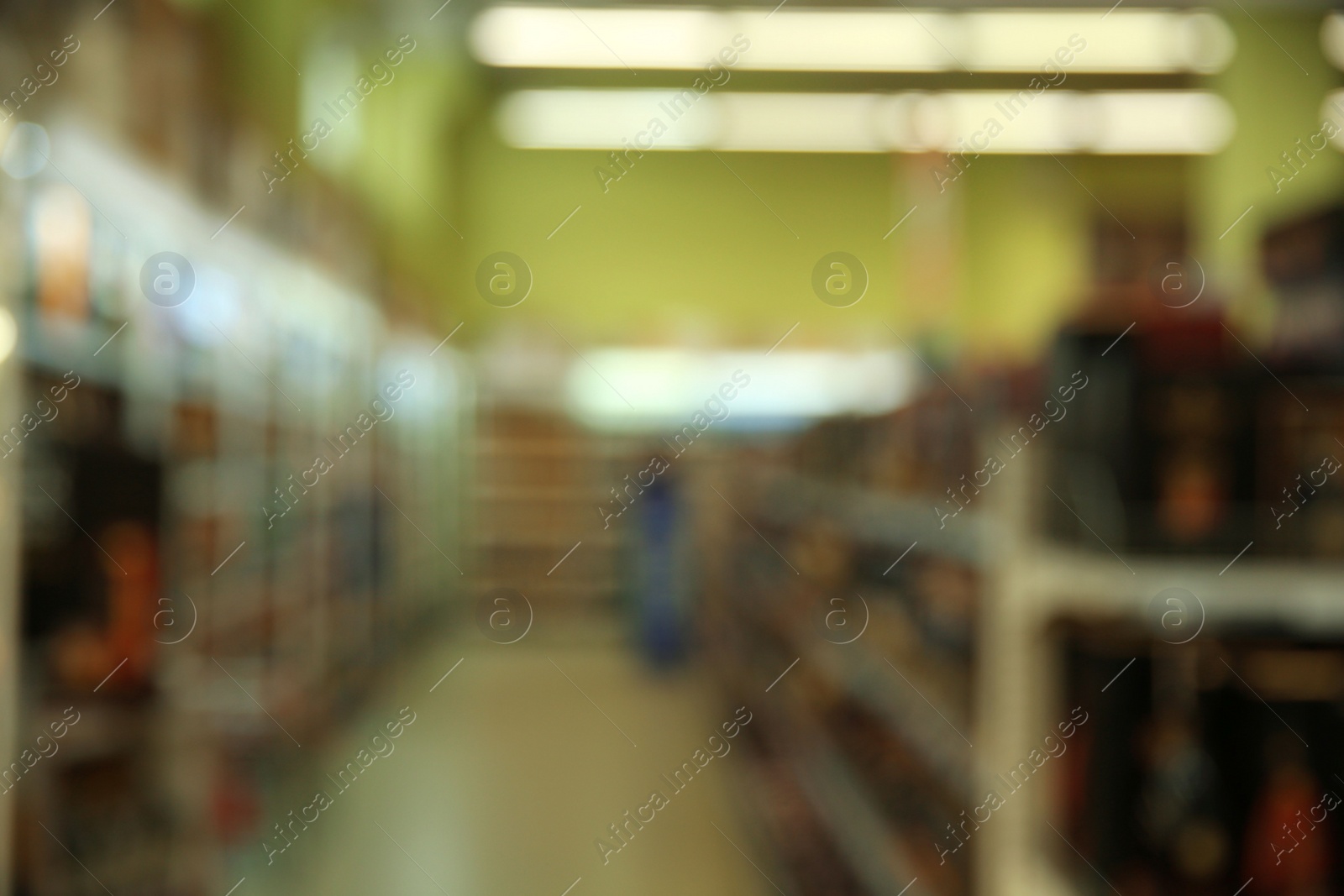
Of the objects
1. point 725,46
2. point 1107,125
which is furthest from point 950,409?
point 1107,125

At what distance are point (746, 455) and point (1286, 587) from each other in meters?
5.26

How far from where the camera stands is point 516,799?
15.3 feet

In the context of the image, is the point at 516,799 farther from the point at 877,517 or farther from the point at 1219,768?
the point at 1219,768

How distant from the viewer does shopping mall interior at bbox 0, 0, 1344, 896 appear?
1.48 meters

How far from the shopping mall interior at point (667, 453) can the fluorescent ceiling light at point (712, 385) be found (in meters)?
0.05

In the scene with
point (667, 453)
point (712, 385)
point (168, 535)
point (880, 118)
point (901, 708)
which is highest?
point (880, 118)

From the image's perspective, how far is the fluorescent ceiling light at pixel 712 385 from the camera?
9.67 metres

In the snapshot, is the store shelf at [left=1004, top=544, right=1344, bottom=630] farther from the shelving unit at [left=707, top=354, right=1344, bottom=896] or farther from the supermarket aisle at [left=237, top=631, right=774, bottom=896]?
the supermarket aisle at [left=237, top=631, right=774, bottom=896]

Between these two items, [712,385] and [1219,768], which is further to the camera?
[712,385]

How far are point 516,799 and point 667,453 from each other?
4890 millimetres

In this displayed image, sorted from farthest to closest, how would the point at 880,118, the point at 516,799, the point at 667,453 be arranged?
the point at 667,453 → the point at 880,118 → the point at 516,799

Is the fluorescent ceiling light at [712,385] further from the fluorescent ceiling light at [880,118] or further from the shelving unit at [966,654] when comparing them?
the shelving unit at [966,654]

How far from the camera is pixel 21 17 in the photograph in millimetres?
2188

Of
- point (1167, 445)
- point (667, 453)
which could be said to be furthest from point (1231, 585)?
point (667, 453)
